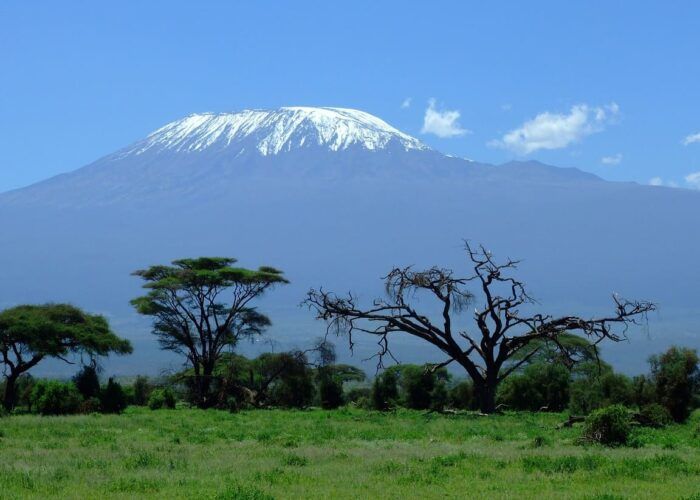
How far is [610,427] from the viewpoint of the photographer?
2309 cm

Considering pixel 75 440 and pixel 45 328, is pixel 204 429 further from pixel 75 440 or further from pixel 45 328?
pixel 45 328

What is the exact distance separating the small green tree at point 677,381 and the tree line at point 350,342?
0.07 meters

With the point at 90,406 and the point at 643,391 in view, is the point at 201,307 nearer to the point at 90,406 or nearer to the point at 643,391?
the point at 90,406

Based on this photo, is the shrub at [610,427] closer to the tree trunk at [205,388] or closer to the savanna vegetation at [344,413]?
the savanna vegetation at [344,413]

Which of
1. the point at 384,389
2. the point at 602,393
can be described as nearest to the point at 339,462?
the point at 602,393

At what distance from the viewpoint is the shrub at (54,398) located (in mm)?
37219

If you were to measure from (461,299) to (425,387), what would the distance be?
739cm

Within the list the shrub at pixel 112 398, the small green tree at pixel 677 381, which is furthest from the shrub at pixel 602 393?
the shrub at pixel 112 398

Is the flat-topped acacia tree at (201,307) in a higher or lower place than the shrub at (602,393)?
higher

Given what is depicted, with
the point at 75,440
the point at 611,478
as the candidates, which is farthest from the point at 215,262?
the point at 611,478

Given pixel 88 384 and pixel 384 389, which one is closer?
pixel 88 384

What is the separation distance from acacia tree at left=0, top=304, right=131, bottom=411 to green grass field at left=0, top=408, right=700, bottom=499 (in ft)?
39.2

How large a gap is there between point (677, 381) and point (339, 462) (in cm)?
1628

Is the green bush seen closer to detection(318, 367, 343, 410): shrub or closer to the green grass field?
the green grass field
